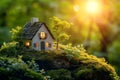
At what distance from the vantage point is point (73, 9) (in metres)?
95.5

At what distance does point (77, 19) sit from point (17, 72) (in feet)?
168

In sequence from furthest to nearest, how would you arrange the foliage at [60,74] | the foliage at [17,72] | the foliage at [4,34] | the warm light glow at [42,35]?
1. the foliage at [4,34]
2. the warm light glow at [42,35]
3. the foliage at [60,74]
4. the foliage at [17,72]

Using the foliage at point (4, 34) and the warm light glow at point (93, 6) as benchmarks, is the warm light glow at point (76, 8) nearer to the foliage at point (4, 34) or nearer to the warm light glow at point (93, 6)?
the warm light glow at point (93, 6)

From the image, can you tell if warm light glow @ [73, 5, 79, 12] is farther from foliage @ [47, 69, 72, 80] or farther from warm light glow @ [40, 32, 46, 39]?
foliage @ [47, 69, 72, 80]

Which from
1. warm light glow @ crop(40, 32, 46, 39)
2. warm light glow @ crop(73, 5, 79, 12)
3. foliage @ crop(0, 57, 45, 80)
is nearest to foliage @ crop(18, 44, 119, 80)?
warm light glow @ crop(40, 32, 46, 39)

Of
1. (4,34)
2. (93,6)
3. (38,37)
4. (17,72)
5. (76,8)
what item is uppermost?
(76,8)

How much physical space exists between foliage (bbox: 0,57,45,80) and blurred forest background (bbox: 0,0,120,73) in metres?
42.5

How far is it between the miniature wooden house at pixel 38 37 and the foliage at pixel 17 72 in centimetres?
545

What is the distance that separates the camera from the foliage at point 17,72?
39000 millimetres

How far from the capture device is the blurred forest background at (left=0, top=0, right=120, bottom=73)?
84.9 metres

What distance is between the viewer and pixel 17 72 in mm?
39469

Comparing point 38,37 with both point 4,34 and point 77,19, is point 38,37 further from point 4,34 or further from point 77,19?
point 77,19

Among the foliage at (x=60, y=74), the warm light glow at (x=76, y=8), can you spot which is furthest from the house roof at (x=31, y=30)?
the warm light glow at (x=76, y=8)

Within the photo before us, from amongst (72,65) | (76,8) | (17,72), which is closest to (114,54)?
(76,8)
